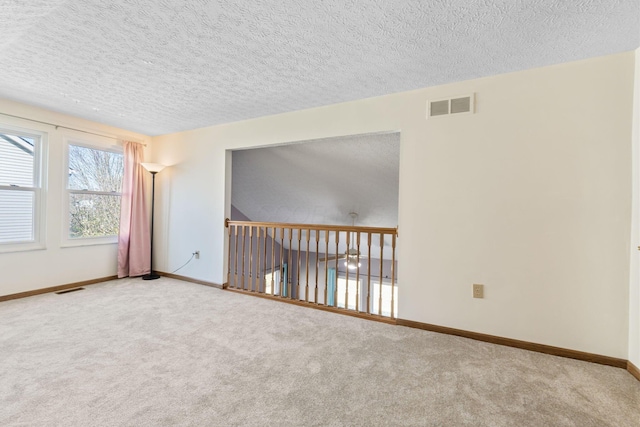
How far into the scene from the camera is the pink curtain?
4008 mm

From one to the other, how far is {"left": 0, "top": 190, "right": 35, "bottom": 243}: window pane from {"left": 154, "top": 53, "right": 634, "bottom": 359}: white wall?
365 centimetres

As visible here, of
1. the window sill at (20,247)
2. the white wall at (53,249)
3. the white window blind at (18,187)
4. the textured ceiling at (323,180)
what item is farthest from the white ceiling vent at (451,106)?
the window sill at (20,247)

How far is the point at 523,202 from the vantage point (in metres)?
2.20

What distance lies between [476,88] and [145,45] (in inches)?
98.2

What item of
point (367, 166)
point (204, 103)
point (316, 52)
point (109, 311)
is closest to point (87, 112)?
point (204, 103)

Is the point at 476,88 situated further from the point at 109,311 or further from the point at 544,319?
the point at 109,311

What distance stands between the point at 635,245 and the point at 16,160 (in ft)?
18.5

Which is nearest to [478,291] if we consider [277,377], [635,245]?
[635,245]

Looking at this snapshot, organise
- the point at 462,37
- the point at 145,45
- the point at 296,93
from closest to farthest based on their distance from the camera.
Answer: the point at 462,37 → the point at 145,45 → the point at 296,93

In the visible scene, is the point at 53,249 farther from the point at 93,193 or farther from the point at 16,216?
the point at 93,193

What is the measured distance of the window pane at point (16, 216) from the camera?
3.08m

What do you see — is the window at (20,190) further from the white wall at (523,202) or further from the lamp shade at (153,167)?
the white wall at (523,202)

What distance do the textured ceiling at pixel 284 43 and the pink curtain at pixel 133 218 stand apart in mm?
1338

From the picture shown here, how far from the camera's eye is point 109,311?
280 cm
